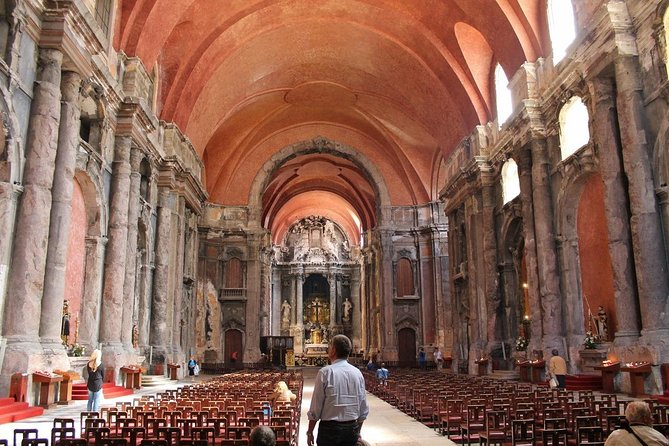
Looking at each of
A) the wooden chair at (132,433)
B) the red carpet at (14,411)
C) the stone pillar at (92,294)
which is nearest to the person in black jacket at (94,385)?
the red carpet at (14,411)

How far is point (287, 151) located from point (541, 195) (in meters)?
20.7

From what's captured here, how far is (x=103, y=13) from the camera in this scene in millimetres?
16891

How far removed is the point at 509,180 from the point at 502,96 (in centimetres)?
343

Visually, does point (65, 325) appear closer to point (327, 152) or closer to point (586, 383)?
point (586, 383)

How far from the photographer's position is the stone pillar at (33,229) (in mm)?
11328

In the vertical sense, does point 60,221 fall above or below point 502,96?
below

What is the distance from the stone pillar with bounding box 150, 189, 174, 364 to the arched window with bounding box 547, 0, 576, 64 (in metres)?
15.0

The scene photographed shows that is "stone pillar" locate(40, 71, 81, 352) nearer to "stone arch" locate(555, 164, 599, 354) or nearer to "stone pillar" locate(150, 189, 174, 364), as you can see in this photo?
"stone pillar" locate(150, 189, 174, 364)

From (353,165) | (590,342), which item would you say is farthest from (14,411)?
(353,165)

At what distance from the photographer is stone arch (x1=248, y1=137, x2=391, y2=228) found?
35.9m

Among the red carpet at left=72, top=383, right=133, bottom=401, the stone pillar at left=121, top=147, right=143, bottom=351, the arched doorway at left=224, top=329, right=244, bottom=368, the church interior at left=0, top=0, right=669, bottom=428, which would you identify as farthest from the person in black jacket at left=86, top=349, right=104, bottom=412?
the arched doorway at left=224, top=329, right=244, bottom=368

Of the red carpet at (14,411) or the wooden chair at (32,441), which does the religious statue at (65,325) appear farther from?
the wooden chair at (32,441)

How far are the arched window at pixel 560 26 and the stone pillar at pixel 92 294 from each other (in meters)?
14.6

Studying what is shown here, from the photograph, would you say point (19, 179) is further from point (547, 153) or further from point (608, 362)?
point (547, 153)
